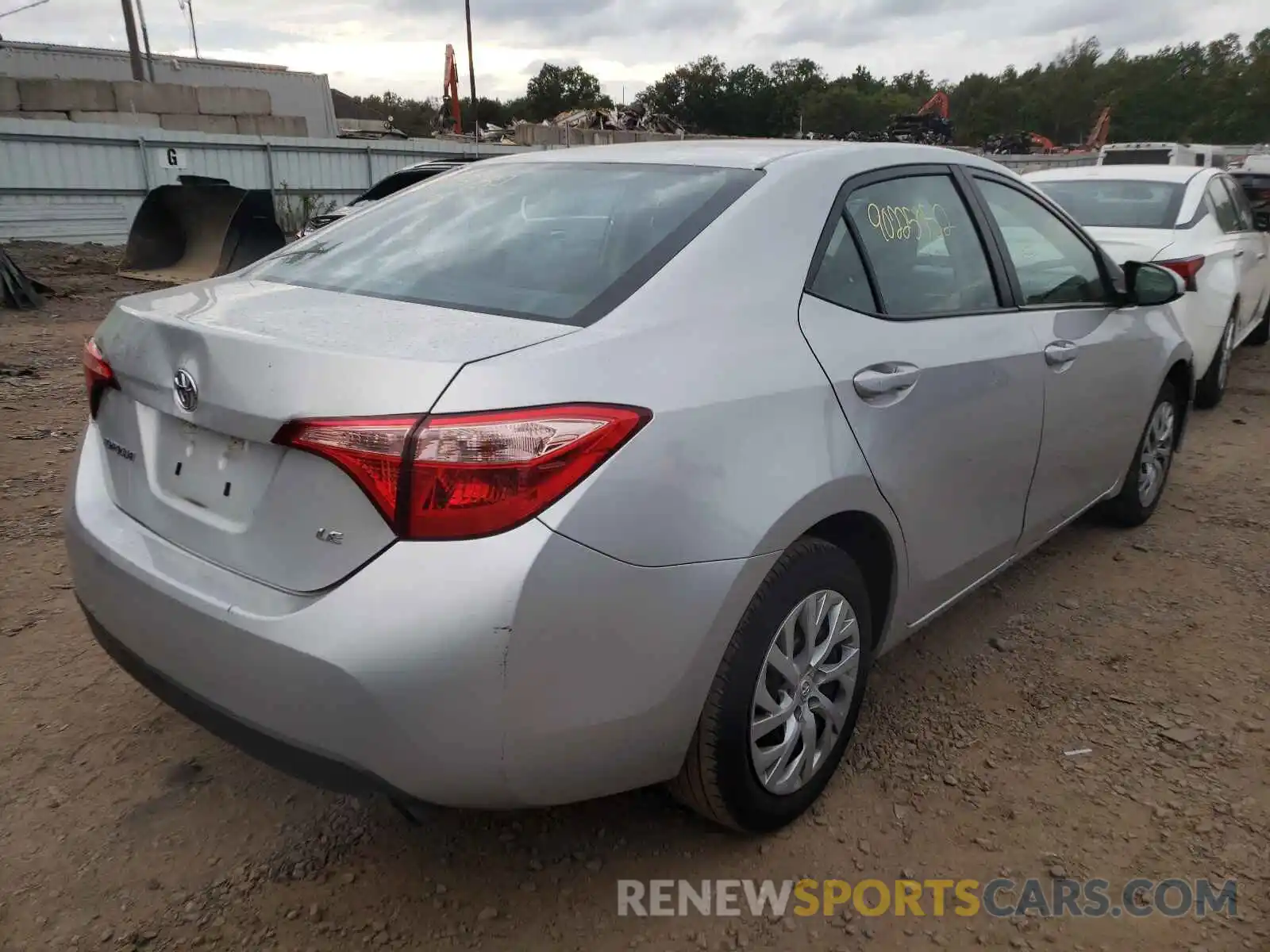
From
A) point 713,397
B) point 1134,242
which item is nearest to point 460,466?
point 713,397

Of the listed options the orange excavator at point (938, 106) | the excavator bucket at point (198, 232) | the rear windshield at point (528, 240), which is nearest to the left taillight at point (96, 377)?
the rear windshield at point (528, 240)

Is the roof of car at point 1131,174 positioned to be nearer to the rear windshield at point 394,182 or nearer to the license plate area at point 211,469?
the license plate area at point 211,469

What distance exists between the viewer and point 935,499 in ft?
8.24

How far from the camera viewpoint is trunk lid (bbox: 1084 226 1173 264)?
215 inches

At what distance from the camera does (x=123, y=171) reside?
1602cm

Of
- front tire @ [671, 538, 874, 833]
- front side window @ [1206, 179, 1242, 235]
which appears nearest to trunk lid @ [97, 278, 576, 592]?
front tire @ [671, 538, 874, 833]

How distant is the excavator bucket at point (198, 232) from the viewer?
35.6 ft

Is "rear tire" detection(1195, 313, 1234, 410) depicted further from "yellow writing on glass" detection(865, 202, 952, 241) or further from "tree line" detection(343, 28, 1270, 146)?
"tree line" detection(343, 28, 1270, 146)

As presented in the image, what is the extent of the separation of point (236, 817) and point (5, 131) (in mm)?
16190

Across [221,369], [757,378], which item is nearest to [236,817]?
[221,369]

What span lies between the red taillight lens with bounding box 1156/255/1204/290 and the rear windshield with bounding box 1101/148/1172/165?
661 inches

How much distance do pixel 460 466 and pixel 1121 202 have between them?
600 centimetres

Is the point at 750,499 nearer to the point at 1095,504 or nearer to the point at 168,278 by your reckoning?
the point at 1095,504

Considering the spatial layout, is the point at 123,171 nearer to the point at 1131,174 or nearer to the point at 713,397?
Answer: the point at 1131,174
